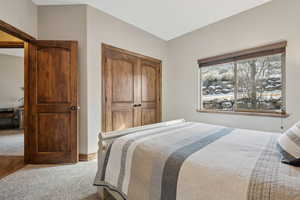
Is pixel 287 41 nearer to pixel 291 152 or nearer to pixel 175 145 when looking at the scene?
pixel 291 152

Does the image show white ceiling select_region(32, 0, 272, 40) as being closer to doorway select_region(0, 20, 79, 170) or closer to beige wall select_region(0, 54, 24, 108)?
doorway select_region(0, 20, 79, 170)

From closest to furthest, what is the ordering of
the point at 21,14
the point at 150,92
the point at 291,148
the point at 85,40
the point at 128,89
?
the point at 291,148 → the point at 21,14 → the point at 85,40 → the point at 128,89 → the point at 150,92

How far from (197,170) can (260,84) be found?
2.62 metres

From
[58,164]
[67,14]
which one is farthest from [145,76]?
[58,164]

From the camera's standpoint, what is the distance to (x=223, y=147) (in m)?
1.23

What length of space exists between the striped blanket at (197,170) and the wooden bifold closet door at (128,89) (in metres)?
1.77

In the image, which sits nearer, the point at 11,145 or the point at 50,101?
the point at 50,101

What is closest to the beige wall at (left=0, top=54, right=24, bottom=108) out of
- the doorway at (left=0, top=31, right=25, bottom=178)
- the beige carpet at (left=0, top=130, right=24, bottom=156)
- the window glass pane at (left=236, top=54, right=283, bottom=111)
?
the doorway at (left=0, top=31, right=25, bottom=178)

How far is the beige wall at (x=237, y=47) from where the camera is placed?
2314 millimetres

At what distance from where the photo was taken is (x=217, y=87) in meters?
3.35

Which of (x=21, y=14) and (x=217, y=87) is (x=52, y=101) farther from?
(x=217, y=87)

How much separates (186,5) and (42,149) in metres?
3.55

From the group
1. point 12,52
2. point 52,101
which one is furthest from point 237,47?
point 12,52

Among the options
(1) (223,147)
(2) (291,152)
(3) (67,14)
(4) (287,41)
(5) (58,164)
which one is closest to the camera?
(2) (291,152)
